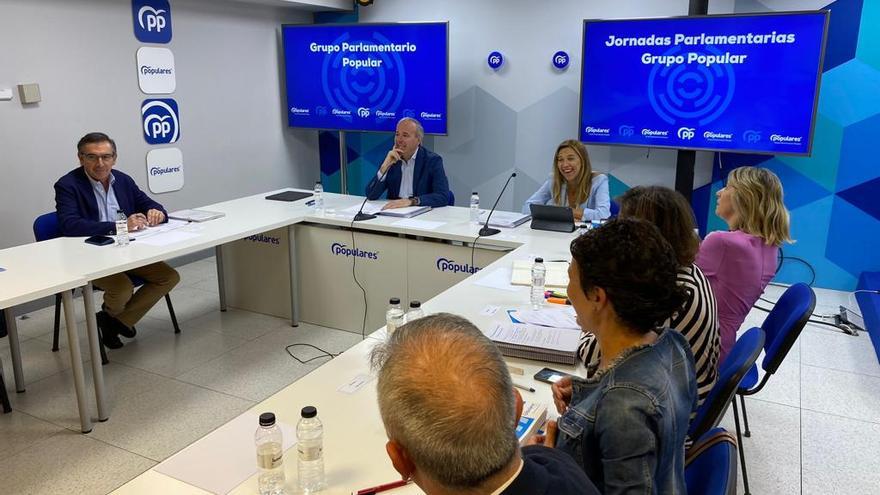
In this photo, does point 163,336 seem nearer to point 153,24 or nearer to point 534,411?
point 153,24

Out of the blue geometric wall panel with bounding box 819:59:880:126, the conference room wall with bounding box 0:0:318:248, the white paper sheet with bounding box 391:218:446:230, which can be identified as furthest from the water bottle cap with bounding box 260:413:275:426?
the blue geometric wall panel with bounding box 819:59:880:126

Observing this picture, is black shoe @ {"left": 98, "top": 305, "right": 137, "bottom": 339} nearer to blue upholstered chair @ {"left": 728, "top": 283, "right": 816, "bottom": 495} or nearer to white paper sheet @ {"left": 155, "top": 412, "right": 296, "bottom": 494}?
white paper sheet @ {"left": 155, "top": 412, "right": 296, "bottom": 494}

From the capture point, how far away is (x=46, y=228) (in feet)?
11.8

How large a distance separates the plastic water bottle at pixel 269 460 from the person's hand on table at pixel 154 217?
2.67 meters

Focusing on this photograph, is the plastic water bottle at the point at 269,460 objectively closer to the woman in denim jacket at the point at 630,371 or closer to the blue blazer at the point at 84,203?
the woman in denim jacket at the point at 630,371

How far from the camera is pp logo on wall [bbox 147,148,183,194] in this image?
5211 mm

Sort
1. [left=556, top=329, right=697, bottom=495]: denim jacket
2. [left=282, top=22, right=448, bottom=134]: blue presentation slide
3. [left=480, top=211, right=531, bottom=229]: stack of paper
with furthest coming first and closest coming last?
1. [left=282, top=22, right=448, bottom=134]: blue presentation slide
2. [left=480, top=211, right=531, bottom=229]: stack of paper
3. [left=556, top=329, right=697, bottom=495]: denim jacket

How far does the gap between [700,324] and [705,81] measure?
351 centimetres

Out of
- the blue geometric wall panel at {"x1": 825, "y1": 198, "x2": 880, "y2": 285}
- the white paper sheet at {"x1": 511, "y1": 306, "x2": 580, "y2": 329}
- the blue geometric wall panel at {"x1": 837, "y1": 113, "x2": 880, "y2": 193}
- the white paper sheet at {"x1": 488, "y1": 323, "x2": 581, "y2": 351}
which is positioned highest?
the blue geometric wall panel at {"x1": 837, "y1": 113, "x2": 880, "y2": 193}

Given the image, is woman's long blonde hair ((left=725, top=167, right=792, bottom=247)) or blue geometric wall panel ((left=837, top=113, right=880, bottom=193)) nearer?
woman's long blonde hair ((left=725, top=167, right=792, bottom=247))

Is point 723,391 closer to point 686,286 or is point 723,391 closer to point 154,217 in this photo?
point 686,286

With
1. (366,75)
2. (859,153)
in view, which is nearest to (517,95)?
(366,75)

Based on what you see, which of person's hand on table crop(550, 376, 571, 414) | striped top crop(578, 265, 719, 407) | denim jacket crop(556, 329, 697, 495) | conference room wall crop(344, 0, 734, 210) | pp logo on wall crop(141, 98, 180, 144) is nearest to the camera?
denim jacket crop(556, 329, 697, 495)

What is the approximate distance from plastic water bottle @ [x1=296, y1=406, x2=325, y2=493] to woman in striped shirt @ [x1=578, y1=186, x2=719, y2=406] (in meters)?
0.79
